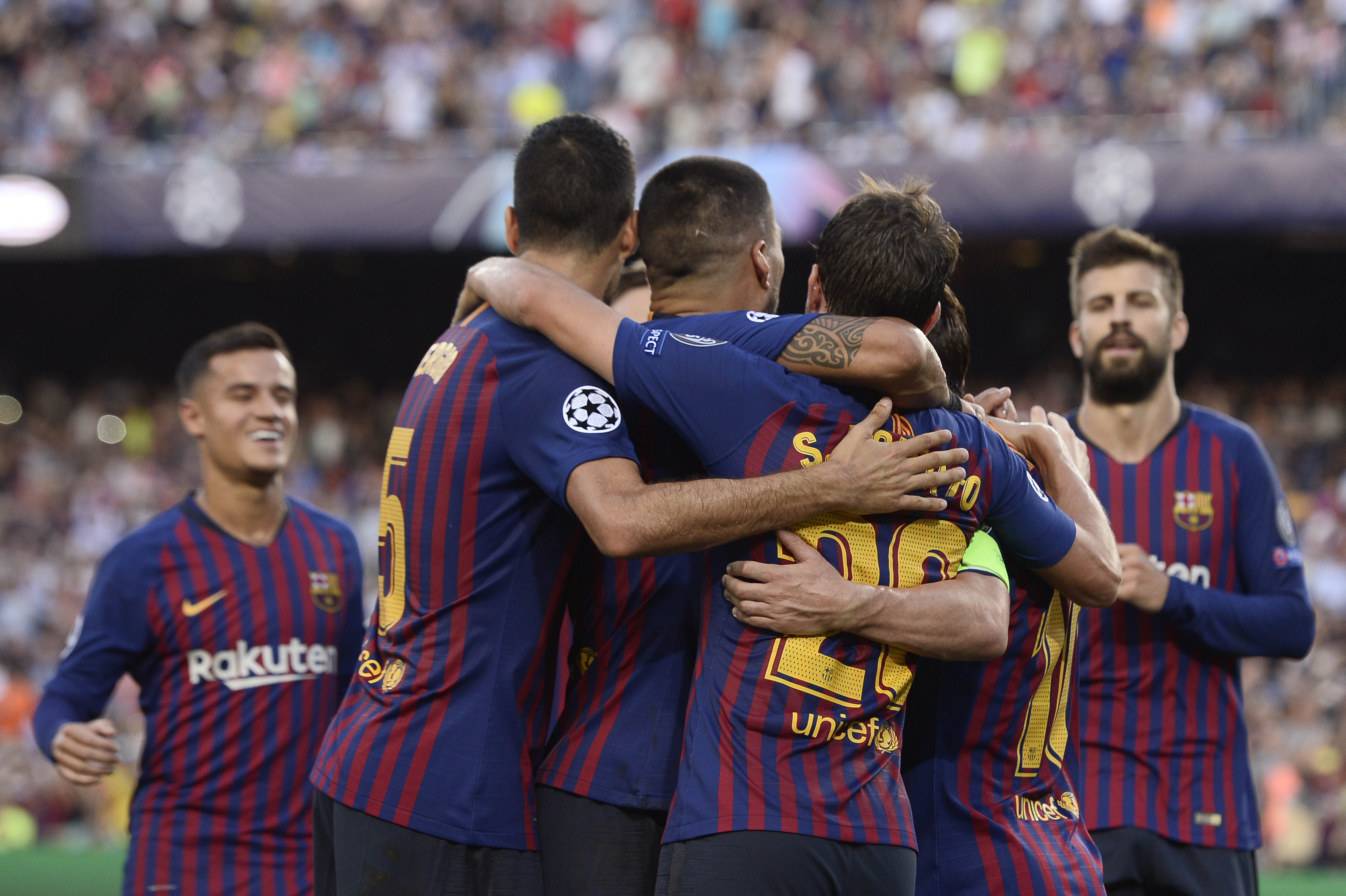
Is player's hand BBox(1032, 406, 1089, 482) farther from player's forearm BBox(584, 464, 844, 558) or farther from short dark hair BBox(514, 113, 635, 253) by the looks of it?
short dark hair BBox(514, 113, 635, 253)

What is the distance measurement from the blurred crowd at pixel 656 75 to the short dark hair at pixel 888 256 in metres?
11.8

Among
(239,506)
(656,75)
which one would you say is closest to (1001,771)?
(239,506)

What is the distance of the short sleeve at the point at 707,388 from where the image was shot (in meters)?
2.92

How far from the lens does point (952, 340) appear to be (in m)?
3.29

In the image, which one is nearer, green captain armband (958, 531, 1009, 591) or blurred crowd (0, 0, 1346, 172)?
green captain armband (958, 531, 1009, 591)

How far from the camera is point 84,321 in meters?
19.7

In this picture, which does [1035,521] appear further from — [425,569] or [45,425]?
[45,425]

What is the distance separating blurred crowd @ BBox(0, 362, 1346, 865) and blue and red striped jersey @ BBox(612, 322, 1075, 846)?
8.84 m

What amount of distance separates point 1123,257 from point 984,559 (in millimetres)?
2188

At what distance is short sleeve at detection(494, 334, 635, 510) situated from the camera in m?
3.03

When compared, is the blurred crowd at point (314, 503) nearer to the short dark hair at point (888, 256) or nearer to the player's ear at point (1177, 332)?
the player's ear at point (1177, 332)

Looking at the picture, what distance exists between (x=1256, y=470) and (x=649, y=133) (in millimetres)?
12200

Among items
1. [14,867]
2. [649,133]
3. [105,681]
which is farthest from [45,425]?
[105,681]

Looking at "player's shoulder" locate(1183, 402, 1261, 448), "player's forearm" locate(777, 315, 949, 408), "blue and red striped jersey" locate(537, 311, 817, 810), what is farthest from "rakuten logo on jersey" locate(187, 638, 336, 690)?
"player's shoulder" locate(1183, 402, 1261, 448)
